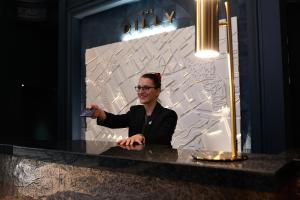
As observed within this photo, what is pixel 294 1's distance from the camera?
310 centimetres

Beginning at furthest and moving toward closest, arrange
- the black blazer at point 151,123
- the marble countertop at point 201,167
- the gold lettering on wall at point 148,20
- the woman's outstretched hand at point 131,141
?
the gold lettering on wall at point 148,20 → the black blazer at point 151,123 → the woman's outstretched hand at point 131,141 → the marble countertop at point 201,167

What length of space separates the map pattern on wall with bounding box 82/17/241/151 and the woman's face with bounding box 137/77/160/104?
3.62 feet

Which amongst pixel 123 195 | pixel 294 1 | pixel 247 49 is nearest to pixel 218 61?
pixel 247 49

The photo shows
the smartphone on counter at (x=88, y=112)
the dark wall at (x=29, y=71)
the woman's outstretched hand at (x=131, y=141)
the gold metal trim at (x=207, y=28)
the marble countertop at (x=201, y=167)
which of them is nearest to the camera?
the marble countertop at (x=201, y=167)

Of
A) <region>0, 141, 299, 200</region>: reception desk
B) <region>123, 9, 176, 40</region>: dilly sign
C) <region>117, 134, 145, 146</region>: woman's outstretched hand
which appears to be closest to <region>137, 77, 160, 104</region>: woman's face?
<region>117, 134, 145, 146</region>: woman's outstretched hand

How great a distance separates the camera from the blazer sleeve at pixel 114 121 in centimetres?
A: 253

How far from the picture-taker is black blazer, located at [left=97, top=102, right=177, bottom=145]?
225 cm

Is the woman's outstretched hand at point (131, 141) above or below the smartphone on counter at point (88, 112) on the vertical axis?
below

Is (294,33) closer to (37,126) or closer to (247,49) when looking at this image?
(247,49)

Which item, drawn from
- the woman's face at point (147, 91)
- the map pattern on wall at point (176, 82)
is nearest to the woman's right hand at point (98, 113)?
the woman's face at point (147, 91)

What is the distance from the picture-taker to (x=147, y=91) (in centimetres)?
250

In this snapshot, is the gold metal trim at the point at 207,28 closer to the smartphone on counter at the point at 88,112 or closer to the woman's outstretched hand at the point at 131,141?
the woman's outstretched hand at the point at 131,141

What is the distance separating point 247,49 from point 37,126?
4.93m

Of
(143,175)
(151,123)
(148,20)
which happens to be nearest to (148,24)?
(148,20)
